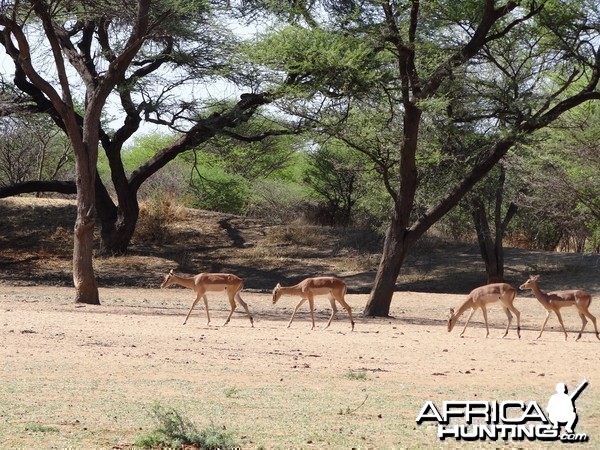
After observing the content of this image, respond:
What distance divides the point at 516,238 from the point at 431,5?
2228cm

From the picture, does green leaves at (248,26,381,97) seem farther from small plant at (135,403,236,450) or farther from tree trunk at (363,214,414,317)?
small plant at (135,403,236,450)

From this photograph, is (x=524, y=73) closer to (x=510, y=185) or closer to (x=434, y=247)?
(x=510, y=185)

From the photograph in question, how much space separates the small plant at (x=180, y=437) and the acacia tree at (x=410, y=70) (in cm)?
1352

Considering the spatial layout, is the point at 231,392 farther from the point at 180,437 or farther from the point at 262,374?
the point at 180,437

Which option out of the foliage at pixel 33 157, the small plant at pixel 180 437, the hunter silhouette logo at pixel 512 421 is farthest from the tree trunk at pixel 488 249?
the small plant at pixel 180 437

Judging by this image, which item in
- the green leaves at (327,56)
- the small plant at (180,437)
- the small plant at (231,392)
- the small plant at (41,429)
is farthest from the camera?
the green leaves at (327,56)

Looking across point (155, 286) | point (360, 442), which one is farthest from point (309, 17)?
point (360, 442)

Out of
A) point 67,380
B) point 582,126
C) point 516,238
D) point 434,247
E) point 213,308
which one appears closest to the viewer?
point 67,380

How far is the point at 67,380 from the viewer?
448 inches

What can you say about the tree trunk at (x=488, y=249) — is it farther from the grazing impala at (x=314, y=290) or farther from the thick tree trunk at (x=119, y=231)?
the grazing impala at (x=314, y=290)

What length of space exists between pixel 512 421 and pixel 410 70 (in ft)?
46.5

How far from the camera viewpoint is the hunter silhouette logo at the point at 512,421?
867cm

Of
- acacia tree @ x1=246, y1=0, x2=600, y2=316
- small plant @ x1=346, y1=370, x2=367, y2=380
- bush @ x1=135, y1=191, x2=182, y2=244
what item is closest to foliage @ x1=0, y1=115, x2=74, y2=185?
bush @ x1=135, y1=191, x2=182, y2=244

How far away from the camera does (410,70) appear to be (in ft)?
73.0
